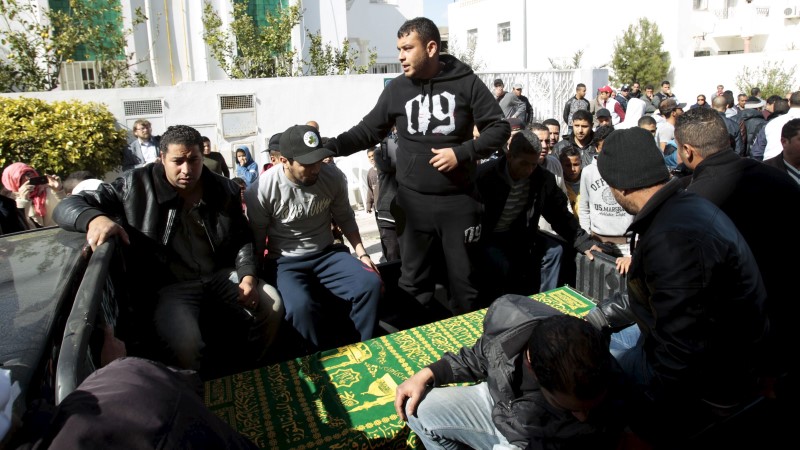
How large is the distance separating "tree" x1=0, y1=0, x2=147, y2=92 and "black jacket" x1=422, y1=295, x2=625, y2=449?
35.0ft

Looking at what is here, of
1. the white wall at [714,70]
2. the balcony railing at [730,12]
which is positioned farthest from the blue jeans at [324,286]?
the balcony railing at [730,12]

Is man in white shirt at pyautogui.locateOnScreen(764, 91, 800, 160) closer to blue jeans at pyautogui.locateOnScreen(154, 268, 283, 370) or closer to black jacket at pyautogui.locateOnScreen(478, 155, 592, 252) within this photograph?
black jacket at pyautogui.locateOnScreen(478, 155, 592, 252)

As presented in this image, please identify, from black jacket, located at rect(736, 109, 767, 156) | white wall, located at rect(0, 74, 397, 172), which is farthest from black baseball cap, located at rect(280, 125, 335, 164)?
black jacket, located at rect(736, 109, 767, 156)

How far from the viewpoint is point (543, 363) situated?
6.31 ft

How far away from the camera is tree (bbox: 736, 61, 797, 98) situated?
21188 millimetres

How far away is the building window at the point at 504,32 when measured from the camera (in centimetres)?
3200

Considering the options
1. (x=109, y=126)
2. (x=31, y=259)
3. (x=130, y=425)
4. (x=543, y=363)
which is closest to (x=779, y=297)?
(x=543, y=363)

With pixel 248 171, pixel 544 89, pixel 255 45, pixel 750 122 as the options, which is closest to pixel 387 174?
pixel 248 171

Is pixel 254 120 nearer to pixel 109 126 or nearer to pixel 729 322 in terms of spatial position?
pixel 109 126

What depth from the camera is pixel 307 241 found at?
3.78 m

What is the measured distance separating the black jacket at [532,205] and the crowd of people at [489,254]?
0.02 metres

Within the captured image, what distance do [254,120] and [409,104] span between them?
23.9 ft

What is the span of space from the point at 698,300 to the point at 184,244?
258cm

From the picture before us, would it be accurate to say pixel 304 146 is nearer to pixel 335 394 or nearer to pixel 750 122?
pixel 335 394
